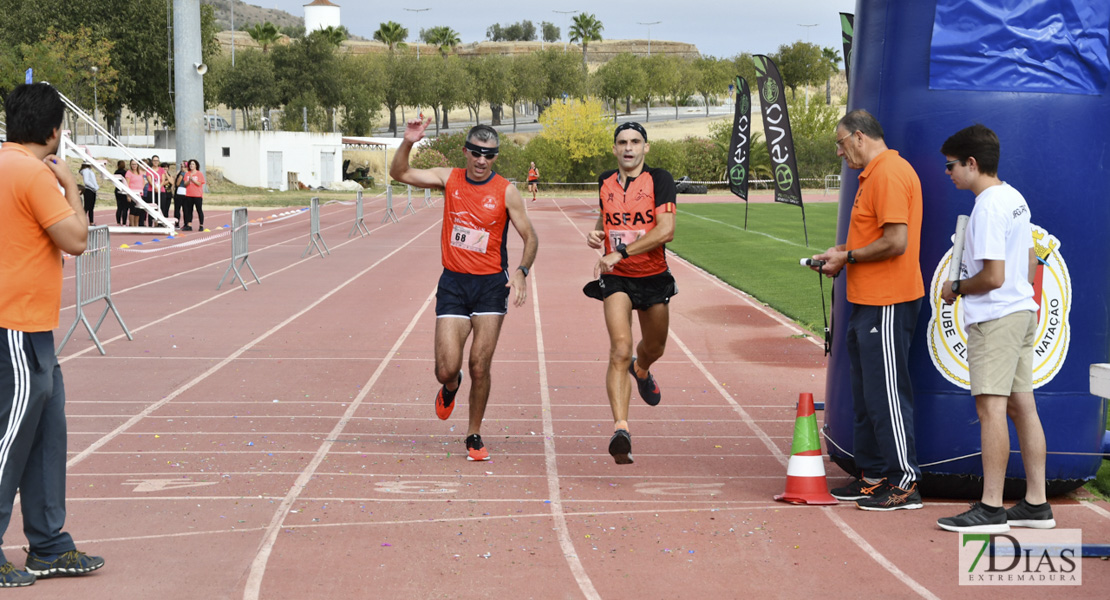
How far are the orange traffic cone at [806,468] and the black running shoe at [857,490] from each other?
0.06m

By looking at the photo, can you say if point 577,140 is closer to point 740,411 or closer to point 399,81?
point 399,81

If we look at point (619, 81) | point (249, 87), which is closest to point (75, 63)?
point (249, 87)

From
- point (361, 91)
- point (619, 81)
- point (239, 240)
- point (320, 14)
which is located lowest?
point (239, 240)

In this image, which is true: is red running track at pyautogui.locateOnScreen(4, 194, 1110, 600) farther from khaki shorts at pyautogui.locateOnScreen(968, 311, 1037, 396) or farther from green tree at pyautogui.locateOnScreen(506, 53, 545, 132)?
green tree at pyautogui.locateOnScreen(506, 53, 545, 132)

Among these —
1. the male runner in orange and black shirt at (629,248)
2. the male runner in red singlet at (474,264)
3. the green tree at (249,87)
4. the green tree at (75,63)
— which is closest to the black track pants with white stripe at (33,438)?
the male runner in red singlet at (474,264)

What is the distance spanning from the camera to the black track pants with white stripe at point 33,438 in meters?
4.30

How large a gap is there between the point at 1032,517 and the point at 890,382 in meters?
0.93

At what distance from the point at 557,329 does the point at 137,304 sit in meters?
5.64

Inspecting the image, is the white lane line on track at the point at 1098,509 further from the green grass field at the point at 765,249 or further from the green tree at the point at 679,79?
the green tree at the point at 679,79

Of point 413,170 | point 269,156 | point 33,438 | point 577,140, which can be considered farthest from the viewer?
point 577,140

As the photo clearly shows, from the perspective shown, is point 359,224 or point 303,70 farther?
point 303,70

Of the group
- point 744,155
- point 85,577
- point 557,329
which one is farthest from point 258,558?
point 744,155

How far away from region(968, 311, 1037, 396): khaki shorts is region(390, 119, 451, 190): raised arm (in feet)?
11.0

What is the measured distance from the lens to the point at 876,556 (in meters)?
4.85
